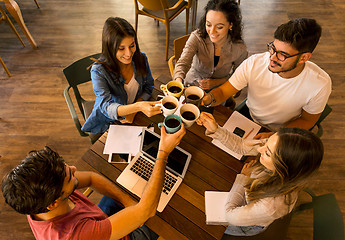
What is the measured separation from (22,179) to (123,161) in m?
0.66

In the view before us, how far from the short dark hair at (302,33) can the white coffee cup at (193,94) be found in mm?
598

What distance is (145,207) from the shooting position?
4.14 ft

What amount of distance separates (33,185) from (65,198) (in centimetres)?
22

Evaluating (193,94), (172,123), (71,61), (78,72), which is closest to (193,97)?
(193,94)

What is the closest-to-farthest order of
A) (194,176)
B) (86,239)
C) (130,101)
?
(86,239) < (194,176) < (130,101)

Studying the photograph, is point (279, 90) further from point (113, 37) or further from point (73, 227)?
point (73, 227)

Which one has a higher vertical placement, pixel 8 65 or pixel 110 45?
pixel 110 45

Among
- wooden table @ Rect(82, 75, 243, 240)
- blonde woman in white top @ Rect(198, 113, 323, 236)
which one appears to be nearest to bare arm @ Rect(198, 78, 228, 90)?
wooden table @ Rect(82, 75, 243, 240)

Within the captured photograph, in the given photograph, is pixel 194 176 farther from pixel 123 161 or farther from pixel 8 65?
pixel 8 65

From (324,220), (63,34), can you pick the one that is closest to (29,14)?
(63,34)

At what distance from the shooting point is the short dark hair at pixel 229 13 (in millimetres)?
1819

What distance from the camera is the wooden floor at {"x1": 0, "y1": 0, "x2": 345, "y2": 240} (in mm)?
2557

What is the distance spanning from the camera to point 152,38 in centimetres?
367

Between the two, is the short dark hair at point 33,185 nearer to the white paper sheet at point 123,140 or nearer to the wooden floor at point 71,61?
the white paper sheet at point 123,140
